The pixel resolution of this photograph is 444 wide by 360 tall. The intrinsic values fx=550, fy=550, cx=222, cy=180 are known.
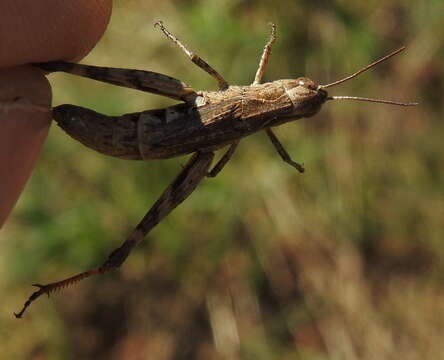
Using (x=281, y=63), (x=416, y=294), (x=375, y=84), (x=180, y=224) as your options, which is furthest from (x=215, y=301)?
(x=375, y=84)

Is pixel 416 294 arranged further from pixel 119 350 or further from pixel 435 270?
pixel 119 350

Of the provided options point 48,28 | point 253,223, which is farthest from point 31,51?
point 253,223

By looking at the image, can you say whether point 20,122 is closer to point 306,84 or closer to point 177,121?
point 177,121

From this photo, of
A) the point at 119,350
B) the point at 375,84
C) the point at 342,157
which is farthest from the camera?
the point at 375,84

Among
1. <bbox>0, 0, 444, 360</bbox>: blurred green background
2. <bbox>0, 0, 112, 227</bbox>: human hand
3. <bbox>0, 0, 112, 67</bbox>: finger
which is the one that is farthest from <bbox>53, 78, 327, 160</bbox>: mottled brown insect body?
<bbox>0, 0, 444, 360</bbox>: blurred green background

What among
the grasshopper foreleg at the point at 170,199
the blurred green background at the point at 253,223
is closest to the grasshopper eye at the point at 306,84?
the grasshopper foreleg at the point at 170,199

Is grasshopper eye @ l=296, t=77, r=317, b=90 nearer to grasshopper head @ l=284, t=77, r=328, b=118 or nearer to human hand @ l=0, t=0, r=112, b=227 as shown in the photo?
grasshopper head @ l=284, t=77, r=328, b=118
